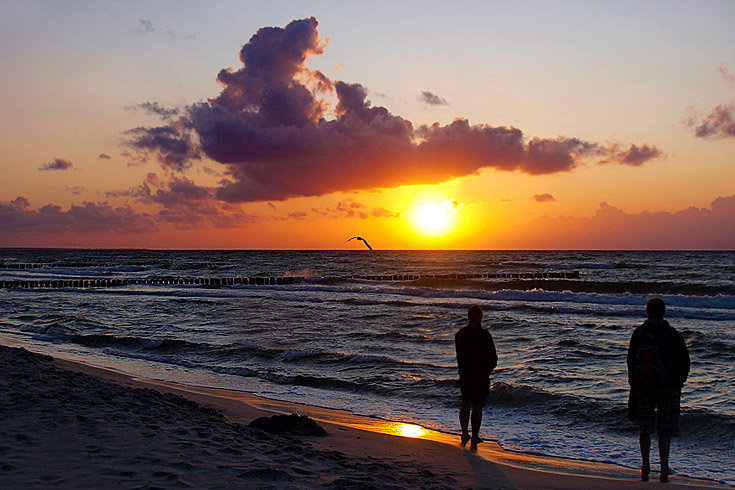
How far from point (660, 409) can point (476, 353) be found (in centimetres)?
224

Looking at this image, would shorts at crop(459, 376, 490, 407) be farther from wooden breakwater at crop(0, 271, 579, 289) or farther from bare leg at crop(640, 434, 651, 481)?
wooden breakwater at crop(0, 271, 579, 289)

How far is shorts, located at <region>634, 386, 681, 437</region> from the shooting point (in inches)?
257

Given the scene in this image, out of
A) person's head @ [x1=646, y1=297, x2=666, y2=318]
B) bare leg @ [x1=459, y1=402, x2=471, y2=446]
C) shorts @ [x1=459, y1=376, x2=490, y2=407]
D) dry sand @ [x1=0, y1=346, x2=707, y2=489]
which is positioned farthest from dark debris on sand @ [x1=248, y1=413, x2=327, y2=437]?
person's head @ [x1=646, y1=297, x2=666, y2=318]

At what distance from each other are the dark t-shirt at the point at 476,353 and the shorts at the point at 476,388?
55mm

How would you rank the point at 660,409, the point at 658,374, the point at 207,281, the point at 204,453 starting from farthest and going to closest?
1. the point at 207,281
2. the point at 660,409
3. the point at 658,374
4. the point at 204,453

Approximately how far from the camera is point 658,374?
6375 mm

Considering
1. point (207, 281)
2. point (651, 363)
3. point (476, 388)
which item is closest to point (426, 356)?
point (476, 388)

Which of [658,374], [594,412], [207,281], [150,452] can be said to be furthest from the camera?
[207,281]

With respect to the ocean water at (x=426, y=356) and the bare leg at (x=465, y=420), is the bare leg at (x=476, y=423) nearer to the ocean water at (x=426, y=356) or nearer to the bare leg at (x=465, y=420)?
the bare leg at (x=465, y=420)

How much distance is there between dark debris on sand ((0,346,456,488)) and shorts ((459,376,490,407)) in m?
1.67

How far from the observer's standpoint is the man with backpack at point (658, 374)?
252 inches

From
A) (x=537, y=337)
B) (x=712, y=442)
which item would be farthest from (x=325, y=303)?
(x=712, y=442)

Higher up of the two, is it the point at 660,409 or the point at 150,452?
the point at 660,409

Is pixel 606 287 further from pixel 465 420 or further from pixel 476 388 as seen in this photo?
pixel 476 388
